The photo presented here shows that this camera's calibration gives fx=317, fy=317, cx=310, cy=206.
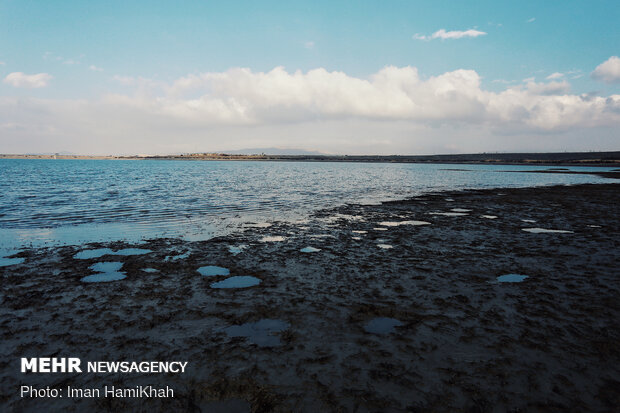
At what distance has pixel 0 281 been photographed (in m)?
7.96

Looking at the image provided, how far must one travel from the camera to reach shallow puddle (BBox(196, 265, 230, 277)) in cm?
888

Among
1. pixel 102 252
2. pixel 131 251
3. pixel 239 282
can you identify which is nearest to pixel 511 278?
pixel 239 282

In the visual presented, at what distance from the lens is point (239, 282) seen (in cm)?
824

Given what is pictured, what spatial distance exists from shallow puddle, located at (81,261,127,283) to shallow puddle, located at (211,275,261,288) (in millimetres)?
2778

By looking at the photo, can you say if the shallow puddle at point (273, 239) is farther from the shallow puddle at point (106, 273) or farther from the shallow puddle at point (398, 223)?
the shallow puddle at point (398, 223)

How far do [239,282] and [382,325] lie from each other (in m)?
3.92

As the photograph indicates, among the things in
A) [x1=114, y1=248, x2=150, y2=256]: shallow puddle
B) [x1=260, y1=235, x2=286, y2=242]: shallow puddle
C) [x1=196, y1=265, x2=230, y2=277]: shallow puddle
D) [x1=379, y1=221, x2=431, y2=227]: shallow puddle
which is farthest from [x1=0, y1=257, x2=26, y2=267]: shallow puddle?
[x1=379, y1=221, x2=431, y2=227]: shallow puddle

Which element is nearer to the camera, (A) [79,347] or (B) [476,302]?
(A) [79,347]

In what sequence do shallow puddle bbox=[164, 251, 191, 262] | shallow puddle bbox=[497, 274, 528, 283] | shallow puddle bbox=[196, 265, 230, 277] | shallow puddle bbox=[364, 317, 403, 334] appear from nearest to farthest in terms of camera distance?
shallow puddle bbox=[364, 317, 403, 334] < shallow puddle bbox=[497, 274, 528, 283] < shallow puddle bbox=[196, 265, 230, 277] < shallow puddle bbox=[164, 251, 191, 262]

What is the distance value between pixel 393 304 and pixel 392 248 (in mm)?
4867

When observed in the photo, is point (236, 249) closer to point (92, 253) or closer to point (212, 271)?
point (212, 271)

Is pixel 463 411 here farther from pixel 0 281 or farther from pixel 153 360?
pixel 0 281

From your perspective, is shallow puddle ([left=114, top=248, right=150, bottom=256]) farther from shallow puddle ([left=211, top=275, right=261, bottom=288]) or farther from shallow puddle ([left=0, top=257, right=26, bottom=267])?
shallow puddle ([left=211, top=275, right=261, bottom=288])

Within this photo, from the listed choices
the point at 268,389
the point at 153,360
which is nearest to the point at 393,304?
the point at 268,389
